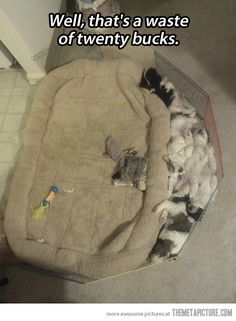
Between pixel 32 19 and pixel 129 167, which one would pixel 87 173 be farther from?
pixel 32 19

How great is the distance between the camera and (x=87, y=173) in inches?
57.5

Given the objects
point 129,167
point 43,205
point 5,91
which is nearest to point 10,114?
point 5,91

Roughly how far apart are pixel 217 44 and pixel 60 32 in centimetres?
94

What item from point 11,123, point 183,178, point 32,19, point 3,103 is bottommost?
point 183,178

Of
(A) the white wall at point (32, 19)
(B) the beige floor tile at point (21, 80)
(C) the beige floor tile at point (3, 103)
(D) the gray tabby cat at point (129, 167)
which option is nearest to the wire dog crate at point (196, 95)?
(D) the gray tabby cat at point (129, 167)

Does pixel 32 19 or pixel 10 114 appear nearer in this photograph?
pixel 32 19

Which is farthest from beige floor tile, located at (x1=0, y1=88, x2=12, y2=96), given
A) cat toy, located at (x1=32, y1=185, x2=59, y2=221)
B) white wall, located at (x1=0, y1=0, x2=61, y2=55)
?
cat toy, located at (x1=32, y1=185, x2=59, y2=221)

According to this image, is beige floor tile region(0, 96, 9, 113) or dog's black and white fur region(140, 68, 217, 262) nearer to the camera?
dog's black and white fur region(140, 68, 217, 262)

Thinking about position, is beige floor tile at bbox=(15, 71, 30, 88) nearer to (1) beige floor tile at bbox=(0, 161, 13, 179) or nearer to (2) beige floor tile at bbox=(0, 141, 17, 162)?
(2) beige floor tile at bbox=(0, 141, 17, 162)

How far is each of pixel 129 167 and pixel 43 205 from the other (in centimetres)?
43

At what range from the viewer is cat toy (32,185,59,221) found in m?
1.41

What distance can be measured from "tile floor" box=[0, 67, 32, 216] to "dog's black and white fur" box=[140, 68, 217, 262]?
2.72 ft

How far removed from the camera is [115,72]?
1648 mm
